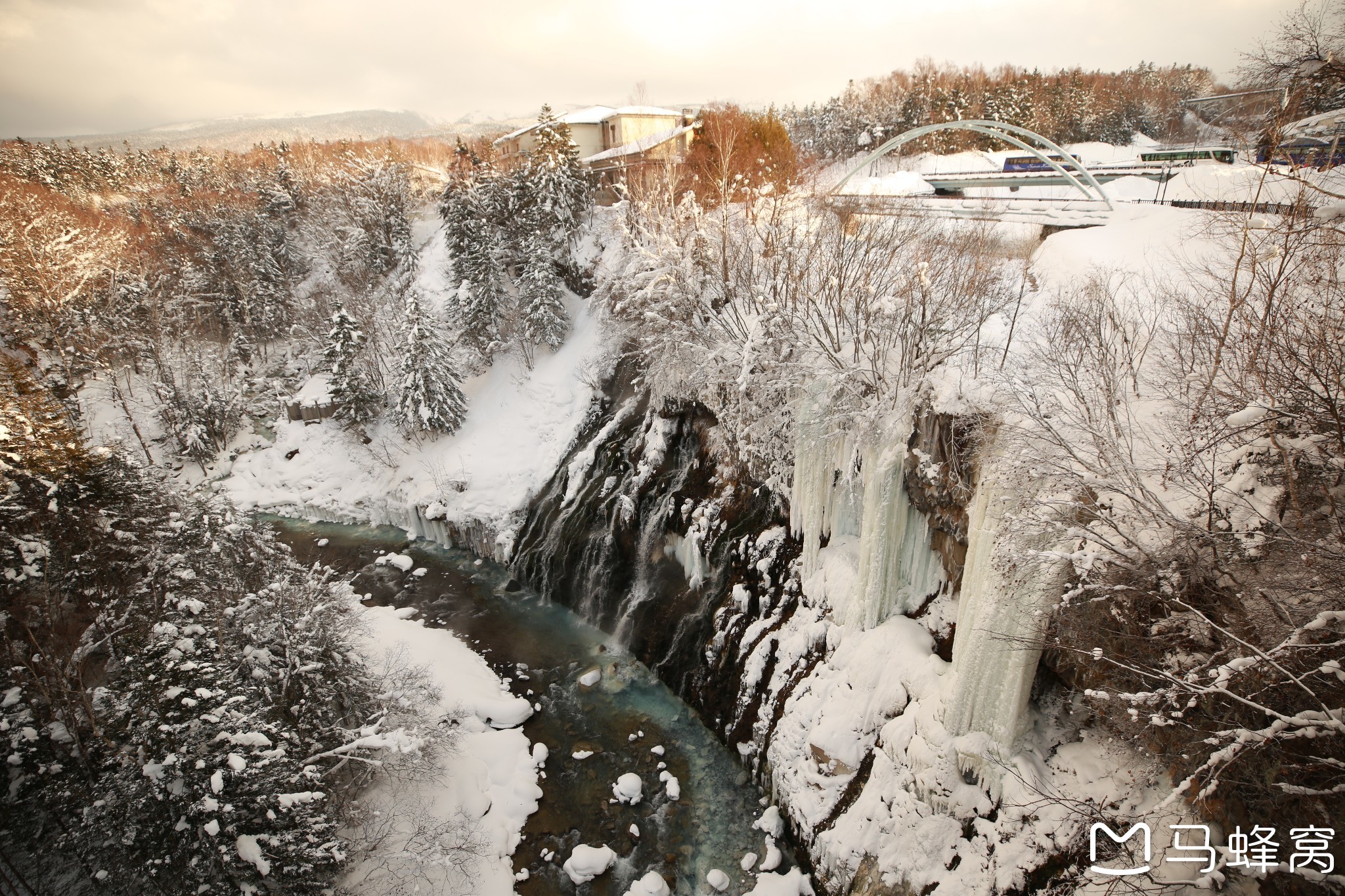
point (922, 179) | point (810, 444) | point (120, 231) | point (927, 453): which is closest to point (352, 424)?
point (120, 231)

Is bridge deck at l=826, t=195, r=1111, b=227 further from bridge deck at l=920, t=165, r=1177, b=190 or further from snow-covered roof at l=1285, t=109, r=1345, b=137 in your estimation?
snow-covered roof at l=1285, t=109, r=1345, b=137

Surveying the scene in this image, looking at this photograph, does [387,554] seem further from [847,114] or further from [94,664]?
[847,114]

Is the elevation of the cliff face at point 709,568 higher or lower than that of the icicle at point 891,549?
lower

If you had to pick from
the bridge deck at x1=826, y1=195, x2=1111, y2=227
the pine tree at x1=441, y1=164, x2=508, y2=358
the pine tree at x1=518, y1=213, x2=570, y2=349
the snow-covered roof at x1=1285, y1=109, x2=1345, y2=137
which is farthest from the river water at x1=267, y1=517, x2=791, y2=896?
the snow-covered roof at x1=1285, y1=109, x2=1345, y2=137

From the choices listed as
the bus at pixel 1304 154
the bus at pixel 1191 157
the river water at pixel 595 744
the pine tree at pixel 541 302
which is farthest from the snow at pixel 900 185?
the river water at pixel 595 744

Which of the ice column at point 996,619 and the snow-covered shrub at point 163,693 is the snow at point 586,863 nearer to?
the snow-covered shrub at point 163,693

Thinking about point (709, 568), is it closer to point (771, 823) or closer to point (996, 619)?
point (771, 823)
